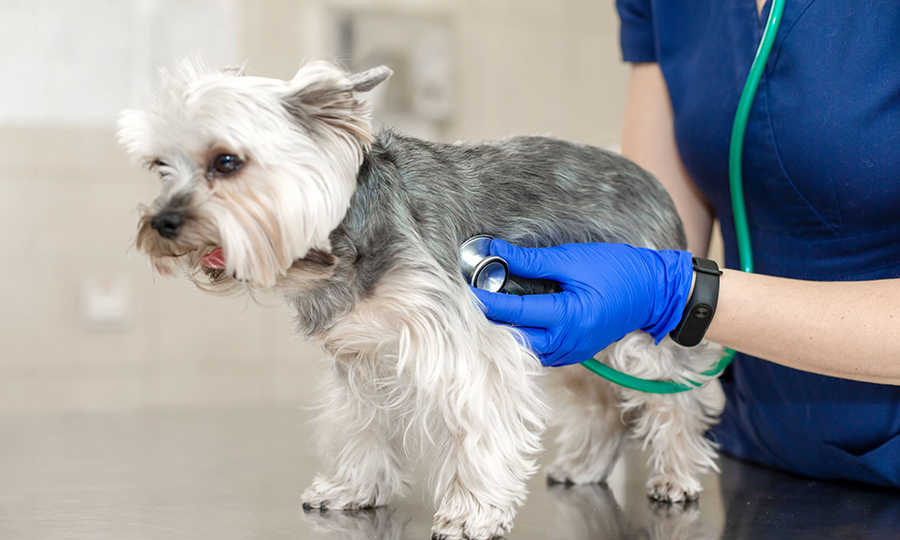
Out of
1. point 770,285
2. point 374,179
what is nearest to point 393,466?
point 374,179

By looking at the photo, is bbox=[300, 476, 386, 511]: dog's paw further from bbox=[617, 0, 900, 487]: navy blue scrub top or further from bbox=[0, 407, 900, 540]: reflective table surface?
bbox=[617, 0, 900, 487]: navy blue scrub top

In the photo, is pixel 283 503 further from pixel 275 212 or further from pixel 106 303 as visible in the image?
pixel 106 303

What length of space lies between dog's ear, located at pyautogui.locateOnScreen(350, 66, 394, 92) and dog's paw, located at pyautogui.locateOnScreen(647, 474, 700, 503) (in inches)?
29.8

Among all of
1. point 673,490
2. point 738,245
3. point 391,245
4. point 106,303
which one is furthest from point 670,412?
point 106,303

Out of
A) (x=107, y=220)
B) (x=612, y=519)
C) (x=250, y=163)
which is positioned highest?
(x=250, y=163)

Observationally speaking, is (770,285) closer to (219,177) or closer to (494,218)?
(494,218)

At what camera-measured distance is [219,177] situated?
833 mm

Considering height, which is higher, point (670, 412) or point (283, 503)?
point (670, 412)

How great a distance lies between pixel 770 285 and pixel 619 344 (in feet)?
0.75

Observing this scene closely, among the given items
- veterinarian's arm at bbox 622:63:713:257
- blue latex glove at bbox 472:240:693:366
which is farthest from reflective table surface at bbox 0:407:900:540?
veterinarian's arm at bbox 622:63:713:257

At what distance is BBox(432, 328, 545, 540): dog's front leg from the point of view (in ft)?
3.11

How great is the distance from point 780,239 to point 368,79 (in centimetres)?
83

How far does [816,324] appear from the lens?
1.05m

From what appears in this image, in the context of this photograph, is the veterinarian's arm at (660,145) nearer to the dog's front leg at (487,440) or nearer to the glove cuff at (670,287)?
the glove cuff at (670,287)
